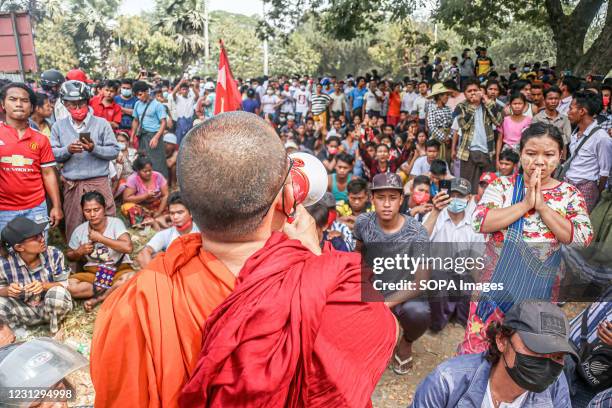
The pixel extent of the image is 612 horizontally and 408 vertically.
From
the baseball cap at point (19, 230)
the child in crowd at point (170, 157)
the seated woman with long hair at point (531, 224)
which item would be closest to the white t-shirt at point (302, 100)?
the child in crowd at point (170, 157)

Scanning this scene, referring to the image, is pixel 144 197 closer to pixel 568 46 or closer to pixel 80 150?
pixel 80 150

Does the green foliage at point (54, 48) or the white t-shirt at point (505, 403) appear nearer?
the white t-shirt at point (505, 403)

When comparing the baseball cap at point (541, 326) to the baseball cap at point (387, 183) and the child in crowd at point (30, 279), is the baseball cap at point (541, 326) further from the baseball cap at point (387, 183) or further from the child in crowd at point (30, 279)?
the child in crowd at point (30, 279)

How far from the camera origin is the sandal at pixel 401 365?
3.49m

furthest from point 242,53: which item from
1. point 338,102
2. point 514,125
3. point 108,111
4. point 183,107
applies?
point 514,125

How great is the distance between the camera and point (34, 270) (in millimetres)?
3883

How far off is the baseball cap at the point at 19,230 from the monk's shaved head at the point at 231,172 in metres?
3.18

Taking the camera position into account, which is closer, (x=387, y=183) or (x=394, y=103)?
(x=387, y=183)

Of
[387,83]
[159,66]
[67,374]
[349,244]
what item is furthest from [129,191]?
[159,66]

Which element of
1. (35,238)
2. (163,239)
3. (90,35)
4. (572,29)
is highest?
(90,35)

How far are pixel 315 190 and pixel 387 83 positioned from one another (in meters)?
10.7

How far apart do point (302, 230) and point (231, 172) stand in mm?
463

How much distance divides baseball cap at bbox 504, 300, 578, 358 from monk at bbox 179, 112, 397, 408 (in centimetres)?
101

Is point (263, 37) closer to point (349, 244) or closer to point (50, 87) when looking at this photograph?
point (50, 87)
